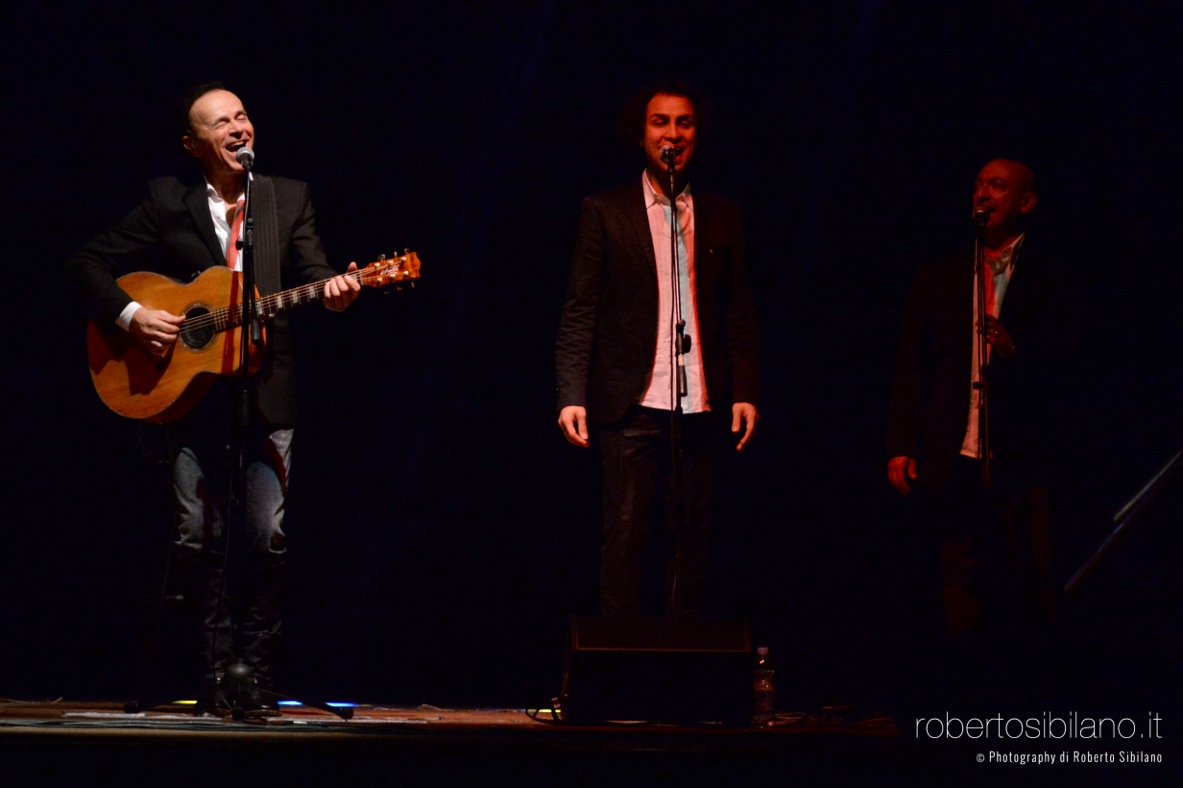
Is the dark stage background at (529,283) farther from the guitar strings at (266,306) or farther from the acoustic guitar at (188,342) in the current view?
the guitar strings at (266,306)

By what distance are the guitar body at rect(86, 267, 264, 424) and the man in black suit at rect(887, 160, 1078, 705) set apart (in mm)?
2266

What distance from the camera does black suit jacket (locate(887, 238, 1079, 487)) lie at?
4648mm

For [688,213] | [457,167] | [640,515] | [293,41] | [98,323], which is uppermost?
[293,41]

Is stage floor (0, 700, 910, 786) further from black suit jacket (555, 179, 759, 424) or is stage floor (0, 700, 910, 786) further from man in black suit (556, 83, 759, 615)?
black suit jacket (555, 179, 759, 424)

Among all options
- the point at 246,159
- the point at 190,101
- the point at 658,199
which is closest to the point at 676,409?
the point at 658,199

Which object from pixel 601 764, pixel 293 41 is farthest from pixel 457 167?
pixel 601 764

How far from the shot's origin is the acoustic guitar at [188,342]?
13.3 feet

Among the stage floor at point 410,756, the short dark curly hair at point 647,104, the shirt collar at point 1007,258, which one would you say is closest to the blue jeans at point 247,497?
the stage floor at point 410,756

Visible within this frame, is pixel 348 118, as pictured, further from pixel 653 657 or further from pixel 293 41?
pixel 653 657

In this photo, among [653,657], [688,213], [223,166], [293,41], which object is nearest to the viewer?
[653,657]

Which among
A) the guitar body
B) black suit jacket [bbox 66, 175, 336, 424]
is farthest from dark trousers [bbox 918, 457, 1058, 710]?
the guitar body

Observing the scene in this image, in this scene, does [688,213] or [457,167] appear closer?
[688,213]

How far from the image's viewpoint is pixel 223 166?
13.6ft

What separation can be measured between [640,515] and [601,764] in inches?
42.4
